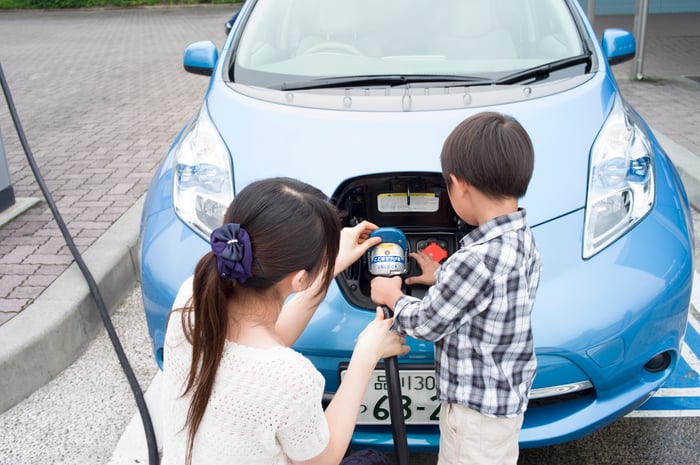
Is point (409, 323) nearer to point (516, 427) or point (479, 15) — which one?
point (516, 427)

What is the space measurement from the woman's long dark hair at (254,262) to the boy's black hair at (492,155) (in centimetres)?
37

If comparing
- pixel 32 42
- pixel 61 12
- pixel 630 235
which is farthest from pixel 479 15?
pixel 61 12

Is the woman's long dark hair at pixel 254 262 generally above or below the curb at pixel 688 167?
above

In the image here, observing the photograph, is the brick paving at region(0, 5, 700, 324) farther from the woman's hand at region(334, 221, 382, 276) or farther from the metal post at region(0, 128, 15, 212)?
the woman's hand at region(334, 221, 382, 276)

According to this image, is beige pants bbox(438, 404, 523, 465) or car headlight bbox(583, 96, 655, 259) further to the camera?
car headlight bbox(583, 96, 655, 259)

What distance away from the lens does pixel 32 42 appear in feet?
46.2

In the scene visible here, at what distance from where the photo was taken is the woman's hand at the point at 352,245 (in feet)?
6.12

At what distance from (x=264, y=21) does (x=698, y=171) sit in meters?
2.98

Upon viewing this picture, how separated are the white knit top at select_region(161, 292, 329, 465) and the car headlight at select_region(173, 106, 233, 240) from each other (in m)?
0.90

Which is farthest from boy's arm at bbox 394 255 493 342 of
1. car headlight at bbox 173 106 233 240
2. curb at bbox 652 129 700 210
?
curb at bbox 652 129 700 210

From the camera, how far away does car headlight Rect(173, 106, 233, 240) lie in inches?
90.3

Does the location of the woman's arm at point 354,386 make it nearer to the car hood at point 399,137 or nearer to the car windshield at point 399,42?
the car hood at point 399,137

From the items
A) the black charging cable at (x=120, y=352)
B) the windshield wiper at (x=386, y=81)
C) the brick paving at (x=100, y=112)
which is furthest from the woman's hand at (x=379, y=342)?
the brick paving at (x=100, y=112)

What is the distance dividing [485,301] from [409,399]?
51 cm
